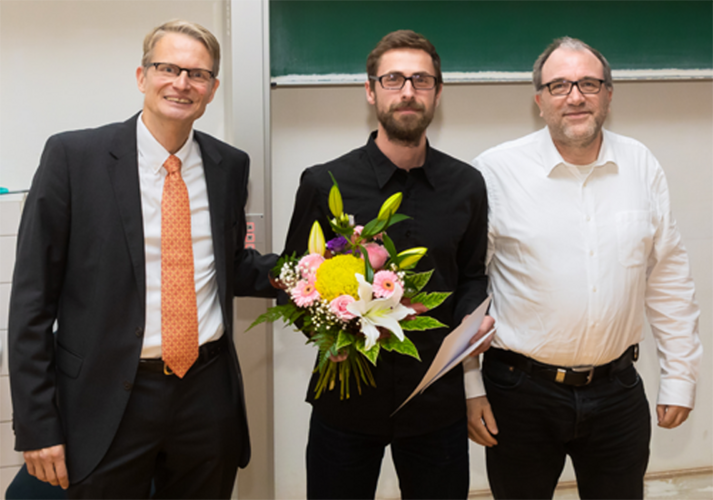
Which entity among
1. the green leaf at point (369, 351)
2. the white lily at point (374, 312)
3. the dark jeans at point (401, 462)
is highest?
the white lily at point (374, 312)

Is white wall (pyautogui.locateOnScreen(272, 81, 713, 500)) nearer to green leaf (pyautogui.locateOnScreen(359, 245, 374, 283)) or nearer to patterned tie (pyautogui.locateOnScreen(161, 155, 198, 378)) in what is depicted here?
patterned tie (pyautogui.locateOnScreen(161, 155, 198, 378))

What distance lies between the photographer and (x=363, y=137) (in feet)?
8.11

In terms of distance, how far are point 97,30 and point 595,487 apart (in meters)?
2.60

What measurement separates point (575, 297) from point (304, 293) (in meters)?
0.91

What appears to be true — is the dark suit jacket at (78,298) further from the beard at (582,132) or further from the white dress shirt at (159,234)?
the beard at (582,132)

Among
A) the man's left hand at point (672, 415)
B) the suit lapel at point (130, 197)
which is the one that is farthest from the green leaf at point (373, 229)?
the man's left hand at point (672, 415)

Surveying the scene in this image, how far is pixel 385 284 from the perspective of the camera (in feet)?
4.28

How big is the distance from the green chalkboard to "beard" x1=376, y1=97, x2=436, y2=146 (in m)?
0.76

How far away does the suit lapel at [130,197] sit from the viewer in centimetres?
144

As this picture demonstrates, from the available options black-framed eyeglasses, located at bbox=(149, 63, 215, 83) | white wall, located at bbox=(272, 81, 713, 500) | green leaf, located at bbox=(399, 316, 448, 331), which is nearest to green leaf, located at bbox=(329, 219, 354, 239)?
green leaf, located at bbox=(399, 316, 448, 331)

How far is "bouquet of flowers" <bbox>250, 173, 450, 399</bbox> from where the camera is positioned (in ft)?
4.24

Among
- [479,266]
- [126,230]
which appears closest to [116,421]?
[126,230]

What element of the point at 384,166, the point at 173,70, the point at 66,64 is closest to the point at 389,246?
the point at 384,166

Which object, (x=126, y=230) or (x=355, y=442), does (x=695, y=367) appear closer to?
(x=355, y=442)
